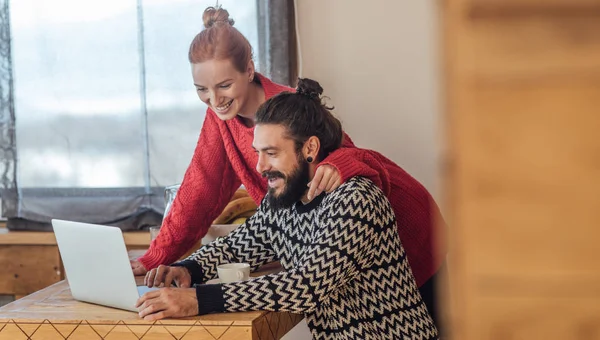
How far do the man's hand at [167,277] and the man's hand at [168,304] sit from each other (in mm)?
281

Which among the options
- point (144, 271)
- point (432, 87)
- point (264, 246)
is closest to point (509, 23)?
point (264, 246)

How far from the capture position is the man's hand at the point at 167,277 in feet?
6.10

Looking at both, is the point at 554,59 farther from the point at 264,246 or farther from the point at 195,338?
Result: the point at 264,246

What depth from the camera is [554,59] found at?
21.2 inches

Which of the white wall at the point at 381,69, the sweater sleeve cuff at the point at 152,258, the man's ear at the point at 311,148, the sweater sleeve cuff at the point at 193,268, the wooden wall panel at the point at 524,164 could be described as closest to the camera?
the wooden wall panel at the point at 524,164

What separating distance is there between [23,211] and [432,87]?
4.83ft

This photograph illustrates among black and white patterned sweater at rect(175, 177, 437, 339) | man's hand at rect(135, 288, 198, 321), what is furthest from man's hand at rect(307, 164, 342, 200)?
man's hand at rect(135, 288, 198, 321)

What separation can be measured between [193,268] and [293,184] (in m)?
0.34

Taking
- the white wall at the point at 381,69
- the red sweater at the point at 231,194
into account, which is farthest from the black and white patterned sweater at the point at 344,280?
the white wall at the point at 381,69

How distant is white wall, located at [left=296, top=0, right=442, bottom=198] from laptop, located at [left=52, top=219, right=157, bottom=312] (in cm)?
112

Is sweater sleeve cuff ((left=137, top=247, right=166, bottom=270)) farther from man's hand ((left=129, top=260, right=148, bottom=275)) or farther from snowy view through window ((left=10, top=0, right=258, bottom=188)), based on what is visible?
snowy view through window ((left=10, top=0, right=258, bottom=188))

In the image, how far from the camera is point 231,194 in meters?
2.30

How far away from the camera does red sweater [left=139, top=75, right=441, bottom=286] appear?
201cm

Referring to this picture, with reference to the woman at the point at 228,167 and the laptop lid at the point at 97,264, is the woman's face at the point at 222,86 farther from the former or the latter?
the laptop lid at the point at 97,264
